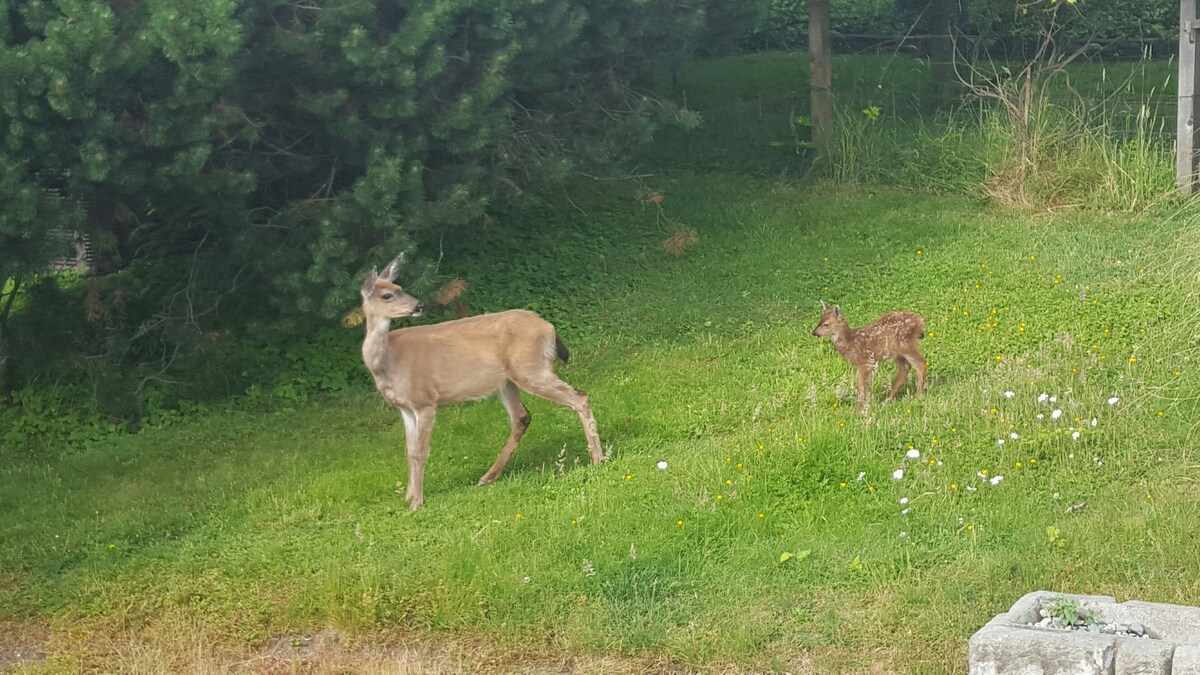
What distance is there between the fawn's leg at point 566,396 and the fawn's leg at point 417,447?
694mm

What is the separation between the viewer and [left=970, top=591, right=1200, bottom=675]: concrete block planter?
5453 millimetres

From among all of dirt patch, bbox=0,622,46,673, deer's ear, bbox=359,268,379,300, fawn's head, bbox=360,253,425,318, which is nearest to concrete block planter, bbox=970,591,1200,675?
fawn's head, bbox=360,253,425,318

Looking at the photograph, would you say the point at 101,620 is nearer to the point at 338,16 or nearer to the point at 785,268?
the point at 338,16

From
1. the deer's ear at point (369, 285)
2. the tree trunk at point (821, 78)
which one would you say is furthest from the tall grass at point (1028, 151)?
the deer's ear at point (369, 285)

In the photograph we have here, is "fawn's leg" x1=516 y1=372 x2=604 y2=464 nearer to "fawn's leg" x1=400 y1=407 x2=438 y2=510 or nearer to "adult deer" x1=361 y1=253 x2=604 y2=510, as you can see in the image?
"adult deer" x1=361 y1=253 x2=604 y2=510

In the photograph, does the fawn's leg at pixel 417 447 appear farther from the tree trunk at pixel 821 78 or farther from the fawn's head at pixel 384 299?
the tree trunk at pixel 821 78

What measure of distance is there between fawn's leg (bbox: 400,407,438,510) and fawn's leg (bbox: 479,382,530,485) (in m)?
0.51

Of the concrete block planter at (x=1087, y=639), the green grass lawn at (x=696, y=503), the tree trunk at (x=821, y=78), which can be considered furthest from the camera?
the tree trunk at (x=821, y=78)

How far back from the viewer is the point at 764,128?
1867 cm

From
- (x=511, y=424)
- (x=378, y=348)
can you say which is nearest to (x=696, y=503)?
(x=511, y=424)

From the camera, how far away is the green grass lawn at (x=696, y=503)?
7.32 metres

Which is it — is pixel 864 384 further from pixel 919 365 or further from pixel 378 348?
pixel 378 348

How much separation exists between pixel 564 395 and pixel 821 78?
8.71 meters

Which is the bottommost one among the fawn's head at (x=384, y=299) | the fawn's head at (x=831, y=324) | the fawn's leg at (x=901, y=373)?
the fawn's leg at (x=901, y=373)
